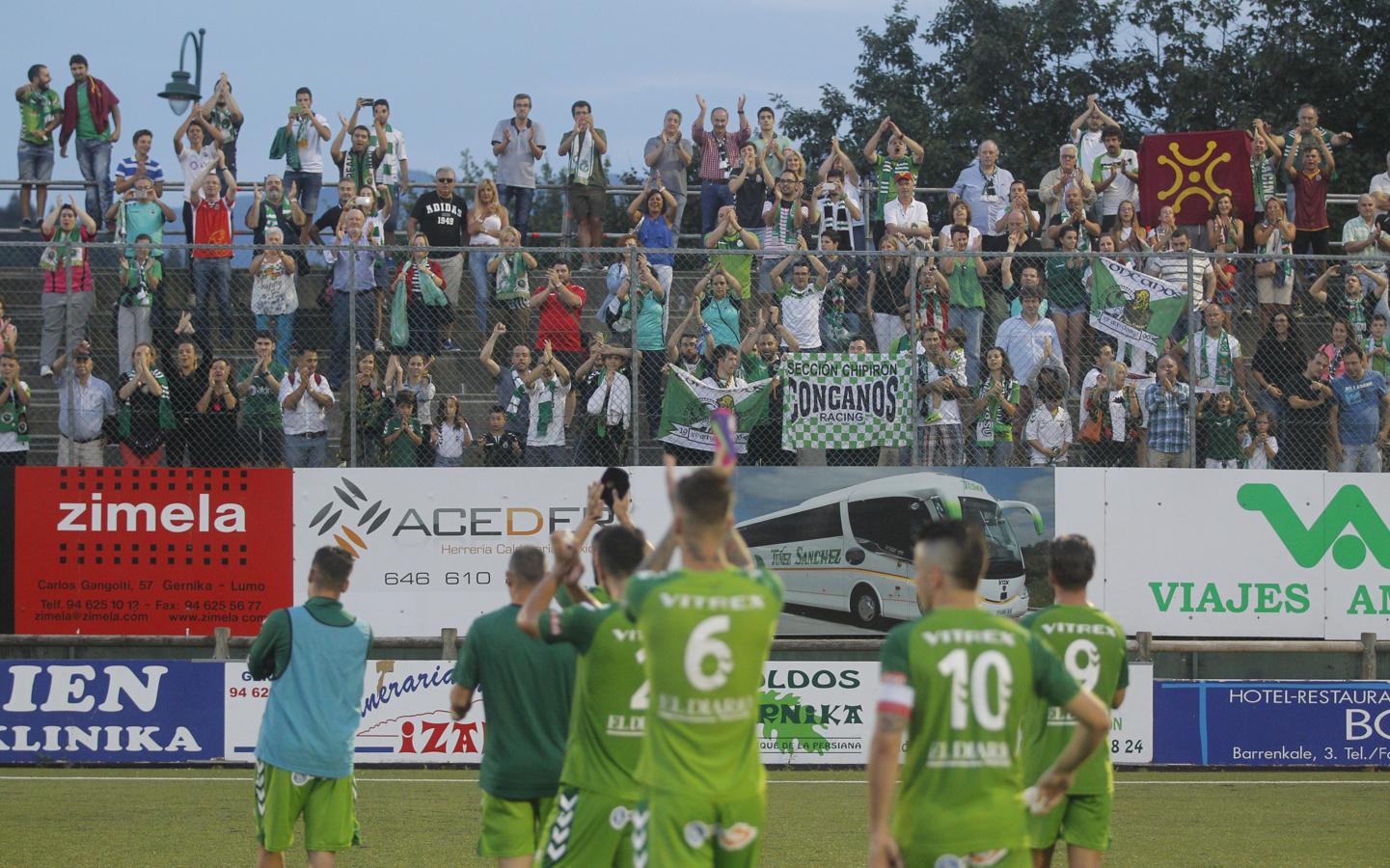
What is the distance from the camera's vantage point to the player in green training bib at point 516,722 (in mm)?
7785

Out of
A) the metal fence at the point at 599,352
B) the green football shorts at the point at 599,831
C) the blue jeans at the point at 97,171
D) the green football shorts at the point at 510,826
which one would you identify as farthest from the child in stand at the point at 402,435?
the green football shorts at the point at 599,831

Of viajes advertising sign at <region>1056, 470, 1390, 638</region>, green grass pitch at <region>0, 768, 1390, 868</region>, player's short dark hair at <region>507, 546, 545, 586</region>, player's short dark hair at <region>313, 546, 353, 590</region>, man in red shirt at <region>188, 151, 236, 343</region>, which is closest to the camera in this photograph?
player's short dark hair at <region>507, 546, 545, 586</region>

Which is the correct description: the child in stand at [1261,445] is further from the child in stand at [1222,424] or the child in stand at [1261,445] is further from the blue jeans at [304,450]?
the blue jeans at [304,450]

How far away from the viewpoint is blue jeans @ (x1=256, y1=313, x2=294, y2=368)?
1738cm

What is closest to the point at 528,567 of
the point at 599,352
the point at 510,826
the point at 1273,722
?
the point at 510,826

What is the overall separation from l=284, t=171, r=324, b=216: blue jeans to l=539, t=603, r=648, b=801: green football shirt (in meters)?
14.8

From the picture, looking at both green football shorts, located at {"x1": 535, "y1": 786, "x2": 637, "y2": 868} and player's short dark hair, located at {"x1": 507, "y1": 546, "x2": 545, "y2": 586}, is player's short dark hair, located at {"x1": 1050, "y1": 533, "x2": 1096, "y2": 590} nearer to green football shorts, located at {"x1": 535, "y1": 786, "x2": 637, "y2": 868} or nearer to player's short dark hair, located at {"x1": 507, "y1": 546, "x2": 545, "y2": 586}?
green football shorts, located at {"x1": 535, "y1": 786, "x2": 637, "y2": 868}

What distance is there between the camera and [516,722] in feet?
25.7

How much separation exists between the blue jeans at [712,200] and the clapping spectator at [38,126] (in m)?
8.41

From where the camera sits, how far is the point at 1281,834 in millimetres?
12695

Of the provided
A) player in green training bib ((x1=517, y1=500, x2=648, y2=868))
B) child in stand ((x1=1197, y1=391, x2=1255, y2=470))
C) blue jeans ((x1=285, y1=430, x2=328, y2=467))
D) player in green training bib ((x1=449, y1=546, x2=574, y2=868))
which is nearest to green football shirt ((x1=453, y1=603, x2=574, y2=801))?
player in green training bib ((x1=449, y1=546, x2=574, y2=868))

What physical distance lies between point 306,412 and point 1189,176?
1030 centimetres

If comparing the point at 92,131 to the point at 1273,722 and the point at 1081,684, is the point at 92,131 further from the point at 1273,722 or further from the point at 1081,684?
the point at 1081,684

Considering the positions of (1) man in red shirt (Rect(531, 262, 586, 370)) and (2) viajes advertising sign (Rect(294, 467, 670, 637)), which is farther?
(1) man in red shirt (Rect(531, 262, 586, 370))
